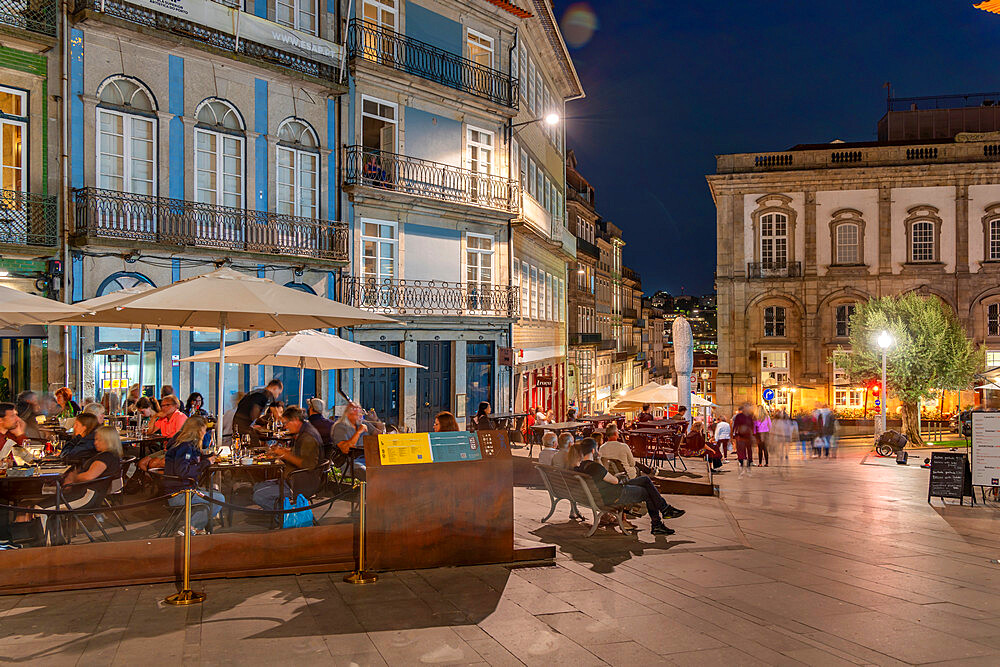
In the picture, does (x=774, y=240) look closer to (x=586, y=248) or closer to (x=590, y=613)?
(x=586, y=248)

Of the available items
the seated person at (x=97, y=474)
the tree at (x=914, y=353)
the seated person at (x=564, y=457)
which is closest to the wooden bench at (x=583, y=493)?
the seated person at (x=564, y=457)

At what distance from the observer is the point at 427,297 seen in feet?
74.7

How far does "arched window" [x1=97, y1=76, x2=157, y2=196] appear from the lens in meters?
16.4

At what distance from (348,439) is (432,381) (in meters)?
12.4

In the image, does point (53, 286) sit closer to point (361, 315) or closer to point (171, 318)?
point (171, 318)

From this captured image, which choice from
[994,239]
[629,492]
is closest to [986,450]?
[629,492]

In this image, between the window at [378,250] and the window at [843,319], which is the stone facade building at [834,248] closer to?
the window at [843,319]

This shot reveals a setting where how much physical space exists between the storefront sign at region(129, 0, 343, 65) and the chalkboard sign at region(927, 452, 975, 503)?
16115 millimetres

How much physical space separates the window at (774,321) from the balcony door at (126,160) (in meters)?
40.8

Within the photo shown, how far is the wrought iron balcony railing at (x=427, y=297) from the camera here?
20859 mm

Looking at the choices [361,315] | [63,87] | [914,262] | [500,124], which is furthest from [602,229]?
[361,315]

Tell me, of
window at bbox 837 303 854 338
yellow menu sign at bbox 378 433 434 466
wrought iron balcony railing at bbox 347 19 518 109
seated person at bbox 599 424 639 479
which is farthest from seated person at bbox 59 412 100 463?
window at bbox 837 303 854 338

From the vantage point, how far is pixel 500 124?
83.5 feet

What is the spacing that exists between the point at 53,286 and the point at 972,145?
162 feet
